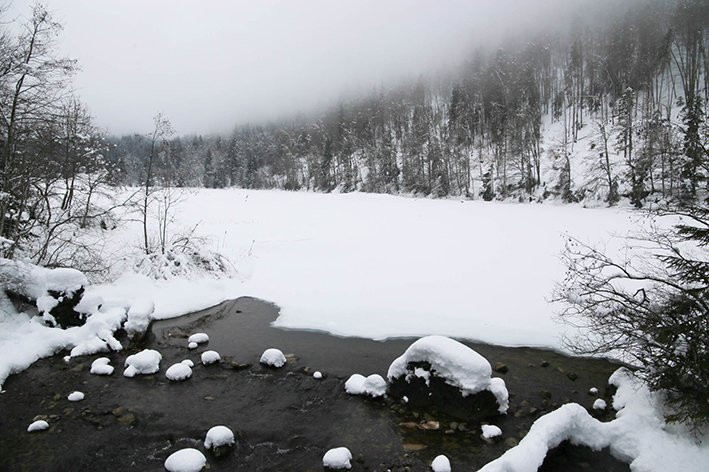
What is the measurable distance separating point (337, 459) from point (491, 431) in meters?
2.85

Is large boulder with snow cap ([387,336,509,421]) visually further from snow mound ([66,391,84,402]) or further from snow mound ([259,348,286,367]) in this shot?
snow mound ([66,391,84,402])

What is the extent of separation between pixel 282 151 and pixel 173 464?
10030cm

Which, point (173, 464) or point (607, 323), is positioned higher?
point (607, 323)

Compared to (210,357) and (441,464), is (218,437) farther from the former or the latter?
(441,464)

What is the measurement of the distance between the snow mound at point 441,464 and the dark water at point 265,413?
0.52 ft

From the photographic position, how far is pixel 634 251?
1739 centimetres

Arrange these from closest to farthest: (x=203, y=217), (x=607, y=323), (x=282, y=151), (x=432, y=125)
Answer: (x=607, y=323) < (x=203, y=217) < (x=432, y=125) < (x=282, y=151)

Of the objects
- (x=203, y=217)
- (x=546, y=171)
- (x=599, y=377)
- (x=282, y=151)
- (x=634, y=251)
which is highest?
(x=282, y=151)

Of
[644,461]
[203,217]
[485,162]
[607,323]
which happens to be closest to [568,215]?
[607,323]

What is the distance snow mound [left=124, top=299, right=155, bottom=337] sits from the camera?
36.9 feet

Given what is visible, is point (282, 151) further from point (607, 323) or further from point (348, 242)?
point (607, 323)

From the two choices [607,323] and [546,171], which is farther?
[546,171]

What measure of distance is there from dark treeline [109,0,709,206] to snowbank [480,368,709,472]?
22.4 m

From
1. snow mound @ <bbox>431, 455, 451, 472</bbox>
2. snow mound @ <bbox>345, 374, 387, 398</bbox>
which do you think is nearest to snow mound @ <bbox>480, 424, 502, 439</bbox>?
snow mound @ <bbox>431, 455, 451, 472</bbox>
